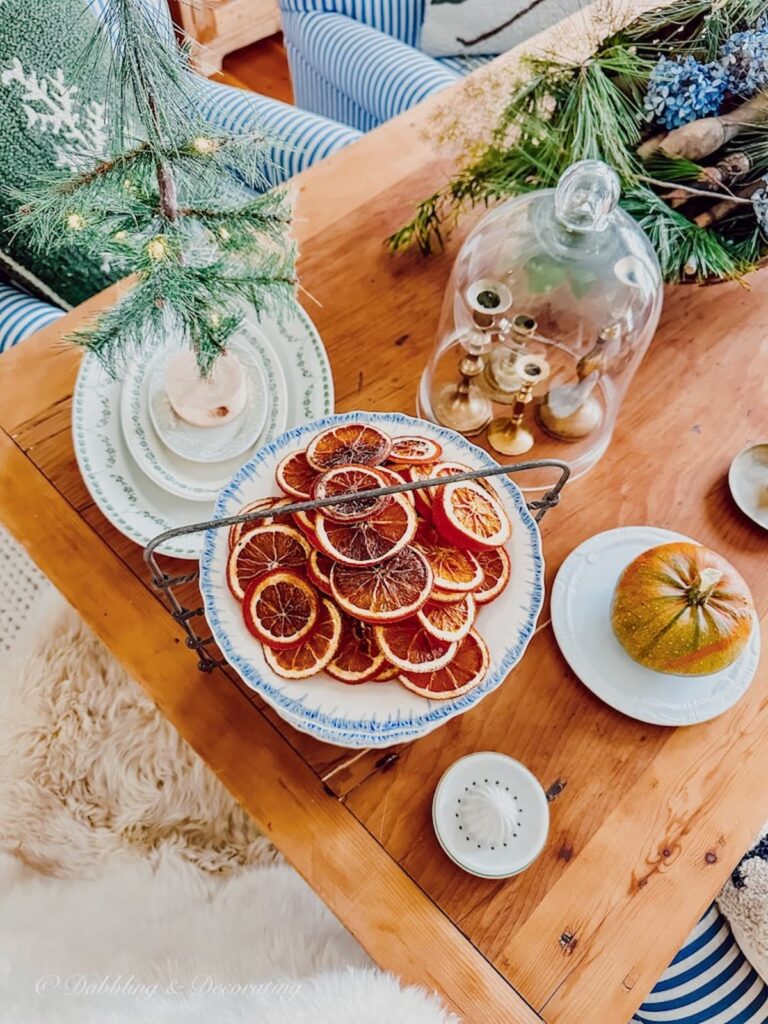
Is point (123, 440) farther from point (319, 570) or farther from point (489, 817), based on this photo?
point (489, 817)

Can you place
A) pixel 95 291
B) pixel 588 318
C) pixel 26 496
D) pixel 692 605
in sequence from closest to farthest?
pixel 692 605, pixel 26 496, pixel 588 318, pixel 95 291

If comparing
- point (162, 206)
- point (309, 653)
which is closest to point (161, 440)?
point (162, 206)

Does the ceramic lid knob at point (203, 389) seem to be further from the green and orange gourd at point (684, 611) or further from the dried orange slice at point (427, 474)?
the green and orange gourd at point (684, 611)

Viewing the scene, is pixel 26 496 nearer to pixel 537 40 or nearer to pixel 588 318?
pixel 588 318

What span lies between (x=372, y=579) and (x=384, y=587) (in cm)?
1

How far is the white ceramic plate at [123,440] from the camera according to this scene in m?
0.82

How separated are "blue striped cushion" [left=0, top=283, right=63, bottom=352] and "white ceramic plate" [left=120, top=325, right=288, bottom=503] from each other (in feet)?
0.67

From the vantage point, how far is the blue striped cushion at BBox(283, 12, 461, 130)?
1.38 m

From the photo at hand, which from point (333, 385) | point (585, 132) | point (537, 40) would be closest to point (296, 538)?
point (333, 385)

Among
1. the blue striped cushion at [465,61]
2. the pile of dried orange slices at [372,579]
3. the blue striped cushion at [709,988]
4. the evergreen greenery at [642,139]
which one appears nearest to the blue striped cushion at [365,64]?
the blue striped cushion at [465,61]

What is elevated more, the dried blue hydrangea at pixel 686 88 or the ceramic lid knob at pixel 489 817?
the dried blue hydrangea at pixel 686 88

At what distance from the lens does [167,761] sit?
3.31 ft

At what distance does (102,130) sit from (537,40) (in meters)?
0.65

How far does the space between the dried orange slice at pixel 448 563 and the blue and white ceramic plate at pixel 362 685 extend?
1.3 inches
